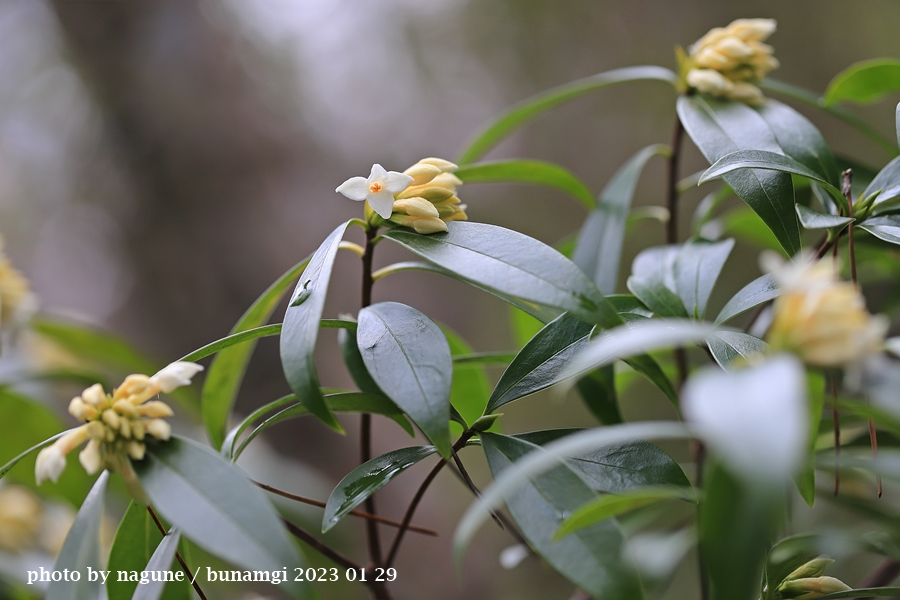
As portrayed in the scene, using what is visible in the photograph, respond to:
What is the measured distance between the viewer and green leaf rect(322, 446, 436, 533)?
0.43m

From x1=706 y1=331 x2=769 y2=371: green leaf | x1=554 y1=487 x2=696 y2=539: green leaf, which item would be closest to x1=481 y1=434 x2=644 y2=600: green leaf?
x1=554 y1=487 x2=696 y2=539: green leaf

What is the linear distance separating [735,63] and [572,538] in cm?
55

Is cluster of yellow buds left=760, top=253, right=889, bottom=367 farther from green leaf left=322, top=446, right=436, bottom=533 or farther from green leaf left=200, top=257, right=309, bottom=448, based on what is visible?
green leaf left=200, top=257, right=309, bottom=448

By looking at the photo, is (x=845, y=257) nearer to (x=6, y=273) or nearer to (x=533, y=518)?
(x=533, y=518)

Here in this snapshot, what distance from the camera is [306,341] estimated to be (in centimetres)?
39

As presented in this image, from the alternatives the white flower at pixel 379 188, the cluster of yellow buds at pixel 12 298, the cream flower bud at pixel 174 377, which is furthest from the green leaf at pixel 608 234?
the cluster of yellow buds at pixel 12 298

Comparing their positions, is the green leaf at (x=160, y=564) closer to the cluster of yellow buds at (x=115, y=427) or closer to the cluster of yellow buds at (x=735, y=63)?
the cluster of yellow buds at (x=115, y=427)

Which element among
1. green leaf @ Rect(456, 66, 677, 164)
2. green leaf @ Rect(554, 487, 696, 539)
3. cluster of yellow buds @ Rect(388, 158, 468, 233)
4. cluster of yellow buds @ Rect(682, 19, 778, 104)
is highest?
green leaf @ Rect(456, 66, 677, 164)

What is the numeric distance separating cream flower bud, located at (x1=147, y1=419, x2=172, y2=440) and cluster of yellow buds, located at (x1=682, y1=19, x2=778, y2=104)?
2.01 ft

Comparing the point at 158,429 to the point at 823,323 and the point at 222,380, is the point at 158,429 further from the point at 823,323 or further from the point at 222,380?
the point at 823,323

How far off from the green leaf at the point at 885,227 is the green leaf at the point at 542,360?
0.24 meters

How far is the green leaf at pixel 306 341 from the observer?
39cm

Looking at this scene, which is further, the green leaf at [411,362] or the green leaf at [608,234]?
the green leaf at [608,234]

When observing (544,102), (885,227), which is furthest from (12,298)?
(885,227)
